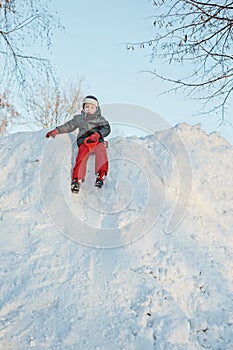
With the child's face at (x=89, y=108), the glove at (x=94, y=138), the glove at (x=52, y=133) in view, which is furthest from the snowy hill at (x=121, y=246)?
the child's face at (x=89, y=108)

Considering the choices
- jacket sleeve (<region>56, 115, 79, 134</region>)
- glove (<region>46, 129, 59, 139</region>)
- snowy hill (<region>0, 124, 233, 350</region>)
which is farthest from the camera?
jacket sleeve (<region>56, 115, 79, 134</region>)

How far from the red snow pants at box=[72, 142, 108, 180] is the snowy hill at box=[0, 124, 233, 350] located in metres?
0.25

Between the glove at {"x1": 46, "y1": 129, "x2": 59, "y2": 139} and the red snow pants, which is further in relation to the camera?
the glove at {"x1": 46, "y1": 129, "x2": 59, "y2": 139}

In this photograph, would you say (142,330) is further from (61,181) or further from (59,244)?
(61,181)

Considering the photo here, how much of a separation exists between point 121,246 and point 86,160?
1.46 metres

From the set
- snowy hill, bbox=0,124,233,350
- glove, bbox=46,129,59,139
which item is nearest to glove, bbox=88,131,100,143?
snowy hill, bbox=0,124,233,350

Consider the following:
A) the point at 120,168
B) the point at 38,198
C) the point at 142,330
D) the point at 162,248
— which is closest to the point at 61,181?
the point at 38,198

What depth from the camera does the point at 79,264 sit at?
4.05 m

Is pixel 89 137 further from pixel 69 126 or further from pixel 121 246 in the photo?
pixel 121 246

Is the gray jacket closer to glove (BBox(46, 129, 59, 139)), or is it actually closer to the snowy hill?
glove (BBox(46, 129, 59, 139))

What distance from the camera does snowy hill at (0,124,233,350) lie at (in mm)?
3328

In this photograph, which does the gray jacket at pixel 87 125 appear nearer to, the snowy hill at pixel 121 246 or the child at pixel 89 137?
the child at pixel 89 137

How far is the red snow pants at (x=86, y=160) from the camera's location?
195 inches

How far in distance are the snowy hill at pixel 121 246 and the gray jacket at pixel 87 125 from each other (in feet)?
0.83
